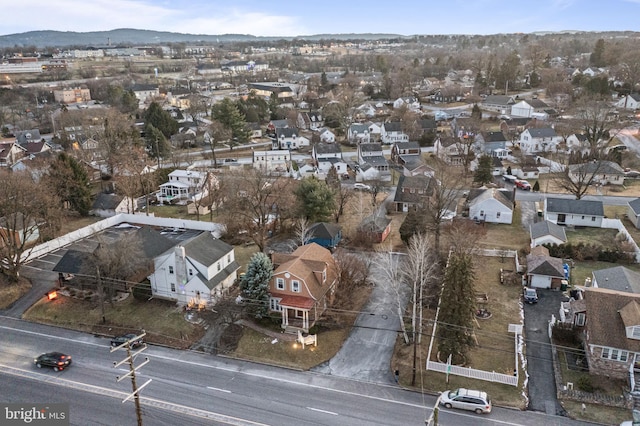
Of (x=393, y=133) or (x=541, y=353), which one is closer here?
(x=541, y=353)

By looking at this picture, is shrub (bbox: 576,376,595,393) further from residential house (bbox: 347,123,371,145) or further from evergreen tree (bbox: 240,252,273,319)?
residential house (bbox: 347,123,371,145)

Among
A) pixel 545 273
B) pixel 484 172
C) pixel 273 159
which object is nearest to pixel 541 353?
pixel 545 273

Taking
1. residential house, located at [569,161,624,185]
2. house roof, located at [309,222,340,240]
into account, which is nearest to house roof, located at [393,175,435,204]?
house roof, located at [309,222,340,240]

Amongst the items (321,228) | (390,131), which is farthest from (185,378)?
(390,131)

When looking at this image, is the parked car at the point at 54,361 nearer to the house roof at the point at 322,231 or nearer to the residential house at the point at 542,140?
the house roof at the point at 322,231

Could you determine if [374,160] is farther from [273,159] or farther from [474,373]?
[474,373]

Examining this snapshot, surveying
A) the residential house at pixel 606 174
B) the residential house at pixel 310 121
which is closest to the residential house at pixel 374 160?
the residential house at pixel 606 174

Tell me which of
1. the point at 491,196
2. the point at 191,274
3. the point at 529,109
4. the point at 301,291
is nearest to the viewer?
the point at 301,291
